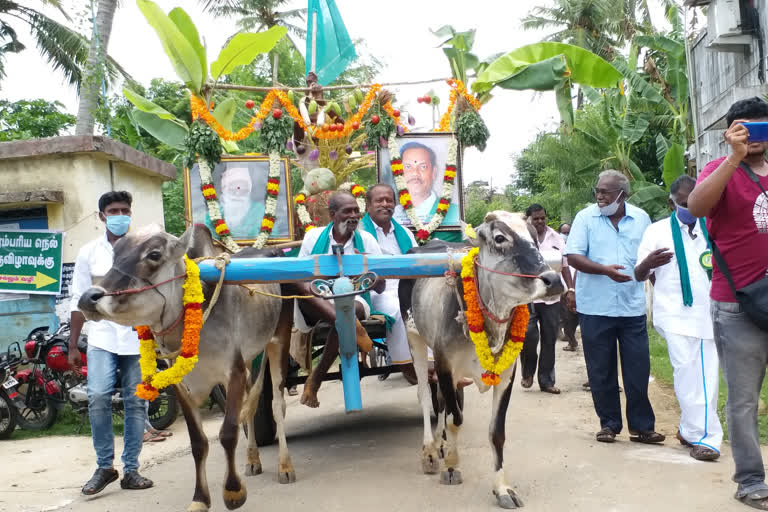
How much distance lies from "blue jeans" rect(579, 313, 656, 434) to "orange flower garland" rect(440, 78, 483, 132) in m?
2.55

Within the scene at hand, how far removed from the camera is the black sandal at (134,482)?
→ 5.50 metres

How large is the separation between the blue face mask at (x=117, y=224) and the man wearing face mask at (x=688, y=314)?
3998 millimetres

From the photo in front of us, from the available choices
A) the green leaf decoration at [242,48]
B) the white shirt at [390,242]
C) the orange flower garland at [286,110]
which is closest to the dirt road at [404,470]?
the white shirt at [390,242]

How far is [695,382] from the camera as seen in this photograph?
561 centimetres

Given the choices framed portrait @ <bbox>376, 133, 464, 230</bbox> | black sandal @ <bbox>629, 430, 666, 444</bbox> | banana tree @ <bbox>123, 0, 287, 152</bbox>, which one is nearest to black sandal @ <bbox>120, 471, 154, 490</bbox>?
banana tree @ <bbox>123, 0, 287, 152</bbox>

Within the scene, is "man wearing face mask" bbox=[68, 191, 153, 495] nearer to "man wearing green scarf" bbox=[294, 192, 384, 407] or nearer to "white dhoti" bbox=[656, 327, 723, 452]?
"man wearing green scarf" bbox=[294, 192, 384, 407]

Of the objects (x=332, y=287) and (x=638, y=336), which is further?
(x=638, y=336)

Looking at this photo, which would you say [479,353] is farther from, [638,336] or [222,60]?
[222,60]

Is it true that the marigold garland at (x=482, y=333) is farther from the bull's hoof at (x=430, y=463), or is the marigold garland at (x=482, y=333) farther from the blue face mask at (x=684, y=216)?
the blue face mask at (x=684, y=216)

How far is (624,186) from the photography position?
6.21 m

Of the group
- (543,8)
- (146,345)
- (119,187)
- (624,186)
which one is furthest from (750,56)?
(543,8)

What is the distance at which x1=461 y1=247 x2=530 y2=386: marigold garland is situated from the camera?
4.67 m

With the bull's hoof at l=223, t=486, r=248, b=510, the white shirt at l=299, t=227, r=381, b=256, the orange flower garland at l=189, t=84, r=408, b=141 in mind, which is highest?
the orange flower garland at l=189, t=84, r=408, b=141

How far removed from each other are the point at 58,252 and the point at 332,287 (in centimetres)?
582
